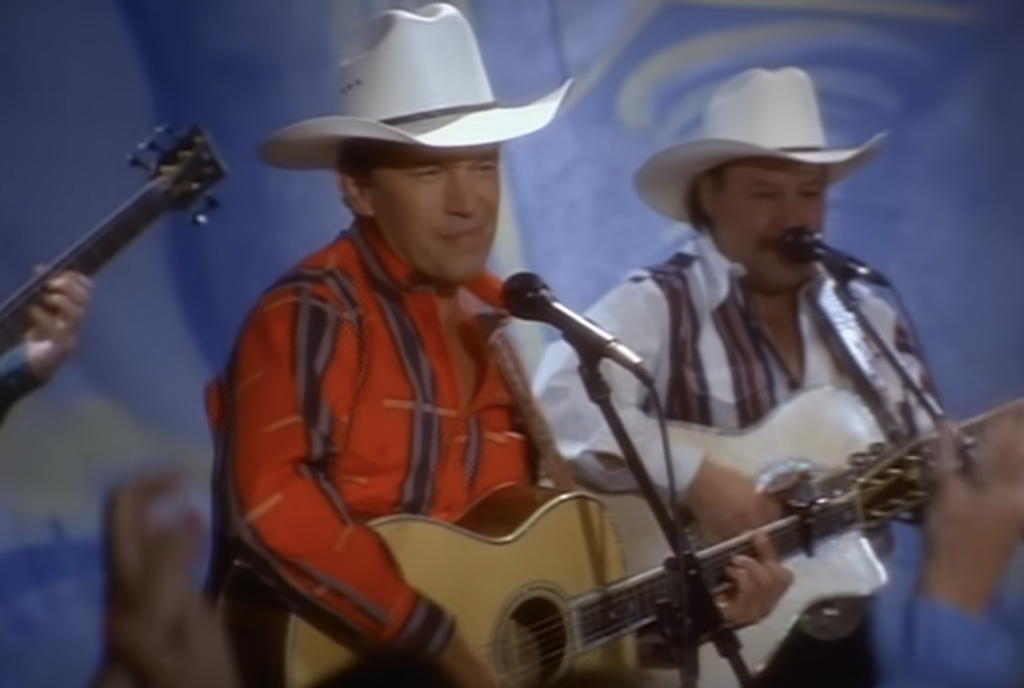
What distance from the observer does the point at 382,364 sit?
156 cm

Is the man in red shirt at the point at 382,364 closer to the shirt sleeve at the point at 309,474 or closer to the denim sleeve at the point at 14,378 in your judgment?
the shirt sleeve at the point at 309,474

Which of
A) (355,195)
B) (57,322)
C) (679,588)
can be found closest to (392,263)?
(355,195)

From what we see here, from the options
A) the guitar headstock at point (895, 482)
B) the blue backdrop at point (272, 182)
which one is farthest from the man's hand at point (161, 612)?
the guitar headstock at point (895, 482)

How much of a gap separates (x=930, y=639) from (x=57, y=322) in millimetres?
917

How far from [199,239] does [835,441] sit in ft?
2.13

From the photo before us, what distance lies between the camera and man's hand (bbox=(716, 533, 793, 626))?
1714mm

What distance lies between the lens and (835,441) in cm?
179

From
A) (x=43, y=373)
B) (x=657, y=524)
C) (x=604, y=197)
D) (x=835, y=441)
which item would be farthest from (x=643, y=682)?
(x=43, y=373)

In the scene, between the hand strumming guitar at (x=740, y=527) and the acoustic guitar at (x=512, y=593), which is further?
the hand strumming guitar at (x=740, y=527)

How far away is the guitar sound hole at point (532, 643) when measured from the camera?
1.57 metres

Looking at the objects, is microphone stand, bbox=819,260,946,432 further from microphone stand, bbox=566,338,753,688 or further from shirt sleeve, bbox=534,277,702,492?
microphone stand, bbox=566,338,753,688

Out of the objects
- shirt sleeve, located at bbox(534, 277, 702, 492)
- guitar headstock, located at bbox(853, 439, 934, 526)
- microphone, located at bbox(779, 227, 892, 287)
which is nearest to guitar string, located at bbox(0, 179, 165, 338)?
shirt sleeve, located at bbox(534, 277, 702, 492)

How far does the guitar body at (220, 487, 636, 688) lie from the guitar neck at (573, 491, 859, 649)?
0.04 feet

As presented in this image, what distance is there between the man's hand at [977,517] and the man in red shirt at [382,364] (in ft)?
1.52
